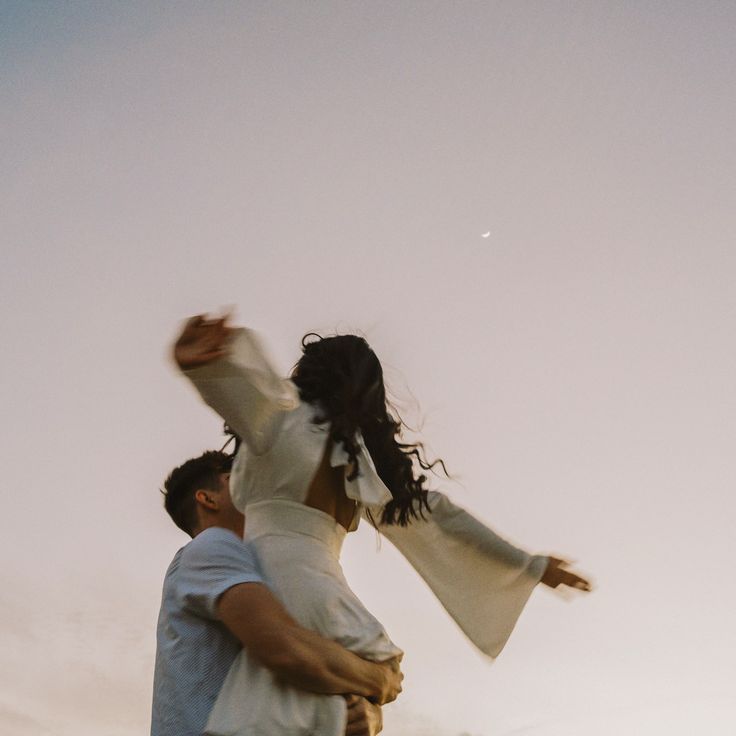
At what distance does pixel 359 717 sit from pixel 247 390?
112cm

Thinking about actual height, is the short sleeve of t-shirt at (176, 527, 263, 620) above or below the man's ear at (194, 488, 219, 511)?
below

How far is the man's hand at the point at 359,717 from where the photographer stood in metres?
3.02

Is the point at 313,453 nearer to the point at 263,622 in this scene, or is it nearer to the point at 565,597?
the point at 263,622

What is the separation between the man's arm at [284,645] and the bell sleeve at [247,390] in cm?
53

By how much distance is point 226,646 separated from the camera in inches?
Answer: 121

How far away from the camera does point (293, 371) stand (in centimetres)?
371

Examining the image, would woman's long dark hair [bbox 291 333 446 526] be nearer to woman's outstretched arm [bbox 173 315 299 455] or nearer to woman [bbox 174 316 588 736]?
woman [bbox 174 316 588 736]

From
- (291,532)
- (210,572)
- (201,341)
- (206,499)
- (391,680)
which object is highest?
(206,499)

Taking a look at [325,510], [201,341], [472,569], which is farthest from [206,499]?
[201,341]

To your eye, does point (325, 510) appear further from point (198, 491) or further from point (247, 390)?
point (198, 491)

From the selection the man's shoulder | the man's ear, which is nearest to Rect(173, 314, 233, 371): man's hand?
the man's shoulder

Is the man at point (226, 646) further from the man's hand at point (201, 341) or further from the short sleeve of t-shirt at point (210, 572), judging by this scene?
the man's hand at point (201, 341)

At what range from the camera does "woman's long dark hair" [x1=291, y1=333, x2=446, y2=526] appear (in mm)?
3549

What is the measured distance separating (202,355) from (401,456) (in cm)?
110
